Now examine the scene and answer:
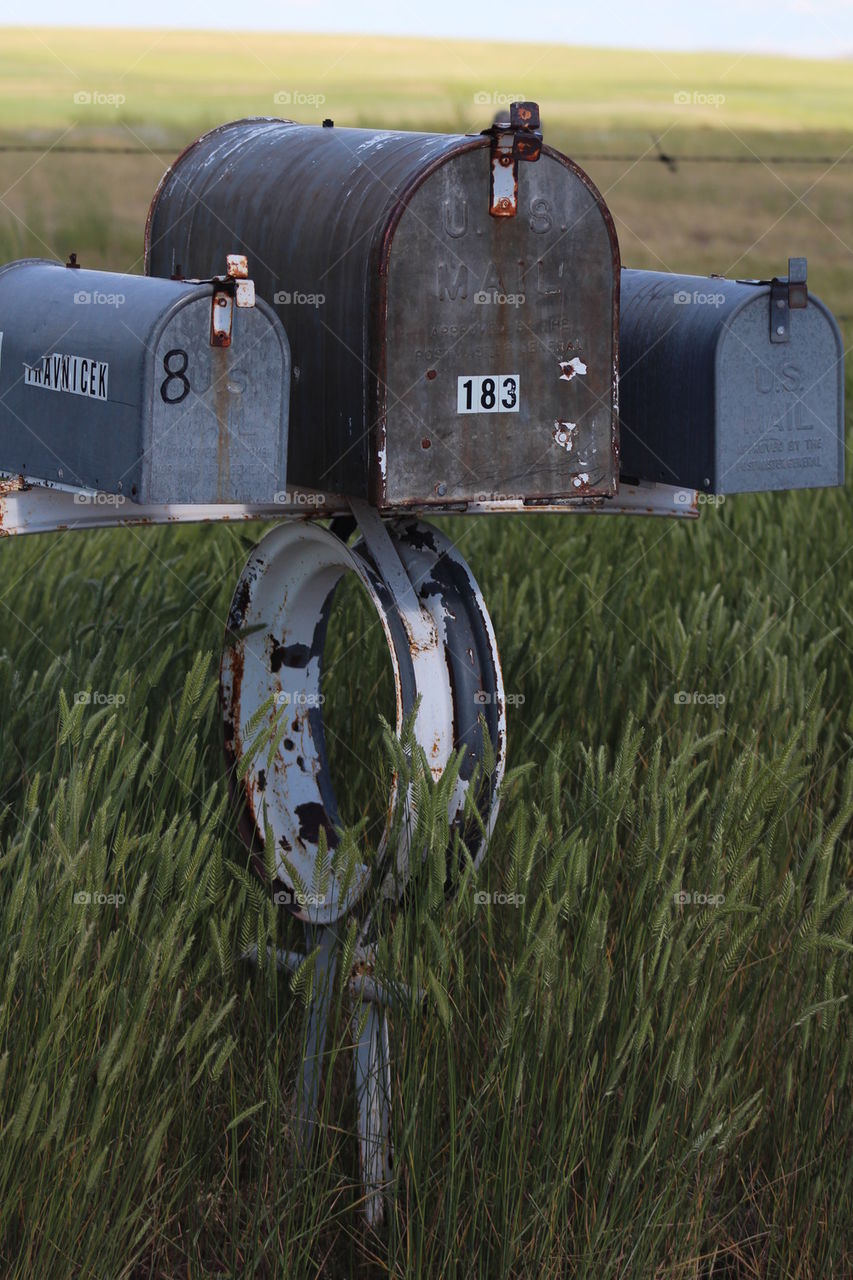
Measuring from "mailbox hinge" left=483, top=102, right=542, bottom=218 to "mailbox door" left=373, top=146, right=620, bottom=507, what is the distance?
0.02m

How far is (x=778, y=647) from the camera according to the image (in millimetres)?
3443

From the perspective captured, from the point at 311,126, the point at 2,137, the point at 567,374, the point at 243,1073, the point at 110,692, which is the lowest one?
the point at 243,1073

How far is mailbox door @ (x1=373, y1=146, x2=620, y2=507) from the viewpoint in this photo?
2078 millimetres

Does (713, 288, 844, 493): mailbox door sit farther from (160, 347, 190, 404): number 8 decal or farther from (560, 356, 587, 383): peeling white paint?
(160, 347, 190, 404): number 8 decal

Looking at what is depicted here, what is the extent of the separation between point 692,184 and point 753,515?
1431 centimetres

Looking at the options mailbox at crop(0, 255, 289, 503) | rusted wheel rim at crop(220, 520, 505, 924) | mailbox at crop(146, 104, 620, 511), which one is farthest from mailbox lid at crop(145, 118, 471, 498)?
rusted wheel rim at crop(220, 520, 505, 924)

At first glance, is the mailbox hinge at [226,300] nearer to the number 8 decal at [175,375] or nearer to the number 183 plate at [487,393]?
the number 8 decal at [175,375]

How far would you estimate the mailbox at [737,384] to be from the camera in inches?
93.1

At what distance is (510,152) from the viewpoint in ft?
6.79

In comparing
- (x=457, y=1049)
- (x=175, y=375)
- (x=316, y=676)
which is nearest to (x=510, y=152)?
(x=175, y=375)

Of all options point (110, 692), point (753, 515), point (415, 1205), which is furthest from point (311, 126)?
point (753, 515)

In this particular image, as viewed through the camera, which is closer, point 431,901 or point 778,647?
point 431,901

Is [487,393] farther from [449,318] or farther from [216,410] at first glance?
[216,410]

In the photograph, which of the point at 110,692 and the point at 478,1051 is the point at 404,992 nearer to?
the point at 478,1051
